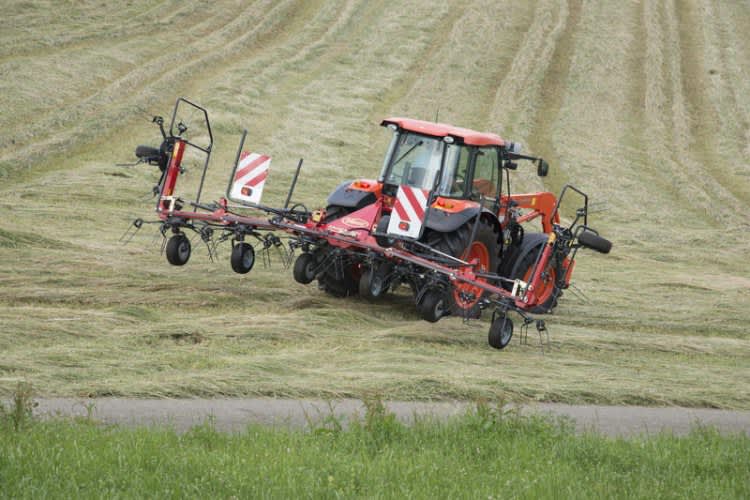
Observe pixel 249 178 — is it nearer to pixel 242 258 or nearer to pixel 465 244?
pixel 242 258

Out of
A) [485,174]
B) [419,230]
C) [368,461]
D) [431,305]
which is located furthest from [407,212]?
[368,461]

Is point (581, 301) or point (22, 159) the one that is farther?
point (22, 159)

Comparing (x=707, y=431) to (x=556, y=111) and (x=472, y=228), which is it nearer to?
(x=472, y=228)

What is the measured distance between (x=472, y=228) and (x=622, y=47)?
83.4ft

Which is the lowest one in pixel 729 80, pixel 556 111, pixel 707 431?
pixel 707 431

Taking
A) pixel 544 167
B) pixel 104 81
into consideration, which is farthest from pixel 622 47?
pixel 544 167

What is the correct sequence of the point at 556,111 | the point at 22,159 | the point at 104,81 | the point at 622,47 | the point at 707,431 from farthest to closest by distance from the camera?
1. the point at 622,47
2. the point at 556,111
3. the point at 104,81
4. the point at 22,159
5. the point at 707,431

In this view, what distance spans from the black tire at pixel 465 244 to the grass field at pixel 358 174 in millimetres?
→ 263

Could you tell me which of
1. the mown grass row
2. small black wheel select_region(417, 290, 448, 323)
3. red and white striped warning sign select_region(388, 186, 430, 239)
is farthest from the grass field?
the mown grass row

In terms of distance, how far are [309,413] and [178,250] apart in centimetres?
482

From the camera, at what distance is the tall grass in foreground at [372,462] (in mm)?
6047

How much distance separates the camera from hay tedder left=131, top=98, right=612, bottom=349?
37.1 ft

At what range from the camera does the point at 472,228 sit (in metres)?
12.0

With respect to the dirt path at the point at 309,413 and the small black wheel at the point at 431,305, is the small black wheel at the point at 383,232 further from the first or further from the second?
the dirt path at the point at 309,413
